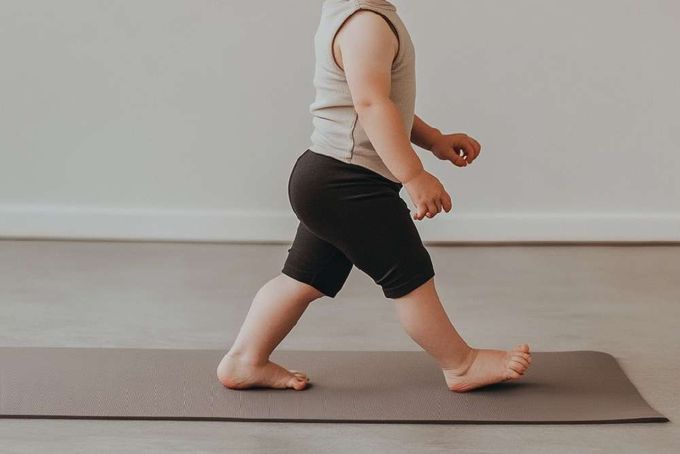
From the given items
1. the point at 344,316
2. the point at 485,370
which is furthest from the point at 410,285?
the point at 344,316

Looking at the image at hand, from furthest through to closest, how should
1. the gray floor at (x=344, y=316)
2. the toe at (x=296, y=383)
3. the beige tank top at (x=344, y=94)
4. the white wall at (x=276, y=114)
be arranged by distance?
the white wall at (x=276, y=114) < the toe at (x=296, y=383) < the beige tank top at (x=344, y=94) < the gray floor at (x=344, y=316)

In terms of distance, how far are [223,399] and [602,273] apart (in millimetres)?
1352

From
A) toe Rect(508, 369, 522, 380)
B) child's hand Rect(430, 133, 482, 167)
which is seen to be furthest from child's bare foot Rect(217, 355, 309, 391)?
child's hand Rect(430, 133, 482, 167)

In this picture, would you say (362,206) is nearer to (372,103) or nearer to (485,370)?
(372,103)

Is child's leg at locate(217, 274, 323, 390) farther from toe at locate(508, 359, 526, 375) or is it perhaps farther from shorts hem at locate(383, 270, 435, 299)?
toe at locate(508, 359, 526, 375)

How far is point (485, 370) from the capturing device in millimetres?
1755

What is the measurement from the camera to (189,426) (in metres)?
1.60

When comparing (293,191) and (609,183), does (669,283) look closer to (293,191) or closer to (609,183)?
(609,183)

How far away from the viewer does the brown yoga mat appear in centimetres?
164

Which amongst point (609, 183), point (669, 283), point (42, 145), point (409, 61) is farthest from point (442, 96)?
point (409, 61)

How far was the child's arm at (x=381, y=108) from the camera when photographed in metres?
1.60

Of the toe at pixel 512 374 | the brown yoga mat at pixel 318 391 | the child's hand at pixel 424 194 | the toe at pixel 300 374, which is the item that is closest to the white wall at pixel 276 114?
the brown yoga mat at pixel 318 391

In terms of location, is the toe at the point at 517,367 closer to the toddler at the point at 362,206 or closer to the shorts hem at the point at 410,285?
the toddler at the point at 362,206

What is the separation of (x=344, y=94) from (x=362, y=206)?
175mm
